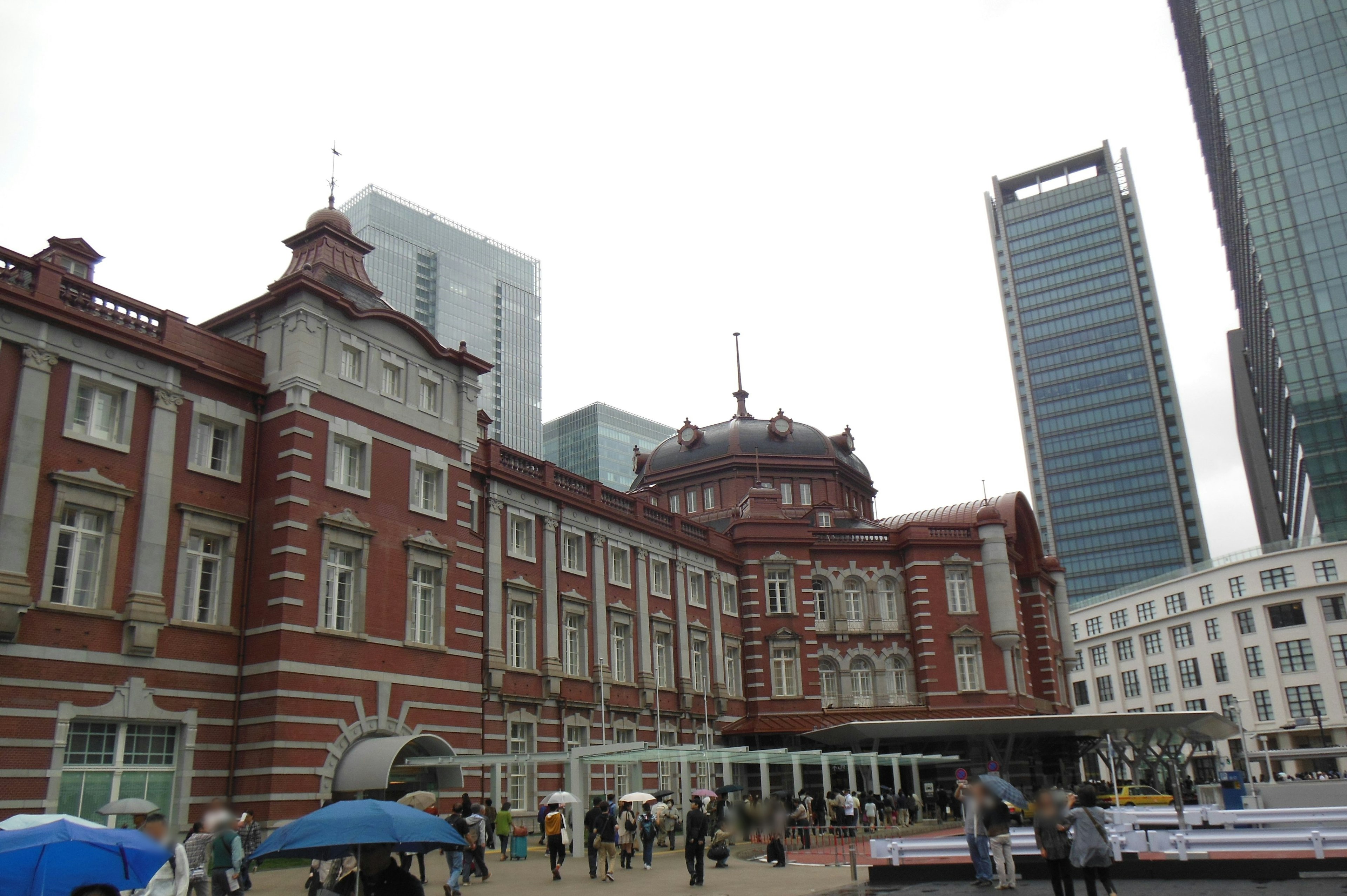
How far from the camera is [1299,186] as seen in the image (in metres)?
92.5

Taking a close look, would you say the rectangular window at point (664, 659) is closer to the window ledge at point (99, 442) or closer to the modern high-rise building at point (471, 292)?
the window ledge at point (99, 442)

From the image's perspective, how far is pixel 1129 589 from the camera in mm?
105375

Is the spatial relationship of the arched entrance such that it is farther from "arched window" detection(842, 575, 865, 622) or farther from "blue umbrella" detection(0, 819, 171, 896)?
"arched window" detection(842, 575, 865, 622)

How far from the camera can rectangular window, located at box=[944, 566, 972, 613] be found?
5400 cm

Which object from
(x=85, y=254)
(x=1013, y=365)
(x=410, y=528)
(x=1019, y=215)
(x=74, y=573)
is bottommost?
(x=74, y=573)

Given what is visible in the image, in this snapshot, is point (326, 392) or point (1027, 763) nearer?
point (326, 392)

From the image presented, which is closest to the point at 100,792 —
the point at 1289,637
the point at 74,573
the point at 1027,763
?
the point at 74,573

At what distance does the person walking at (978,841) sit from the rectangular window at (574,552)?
2231cm

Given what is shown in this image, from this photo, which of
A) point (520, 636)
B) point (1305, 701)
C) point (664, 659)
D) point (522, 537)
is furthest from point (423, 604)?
point (1305, 701)

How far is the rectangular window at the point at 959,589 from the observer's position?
54.0m

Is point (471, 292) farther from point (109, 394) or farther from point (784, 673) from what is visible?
point (109, 394)

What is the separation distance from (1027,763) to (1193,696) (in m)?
50.8

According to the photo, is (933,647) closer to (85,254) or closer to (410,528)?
(410,528)

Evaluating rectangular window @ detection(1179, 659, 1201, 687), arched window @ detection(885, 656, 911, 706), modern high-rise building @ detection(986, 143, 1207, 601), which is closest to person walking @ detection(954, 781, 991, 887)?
arched window @ detection(885, 656, 911, 706)
